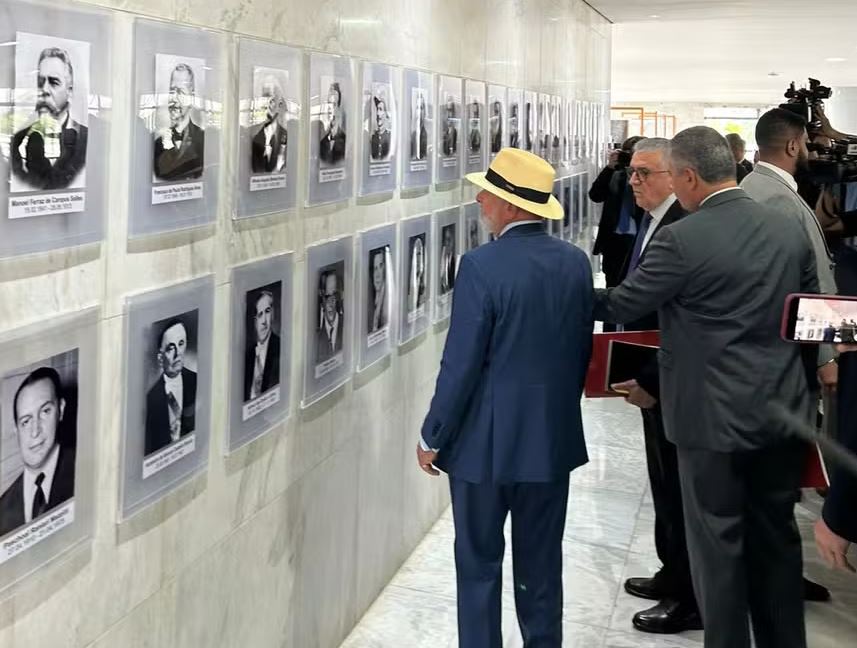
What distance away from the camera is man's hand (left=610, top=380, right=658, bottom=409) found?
346 centimetres

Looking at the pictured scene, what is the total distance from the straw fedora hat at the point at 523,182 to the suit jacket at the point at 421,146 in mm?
976

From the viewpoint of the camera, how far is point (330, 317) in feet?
10.9

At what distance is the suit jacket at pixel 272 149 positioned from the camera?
105 inches

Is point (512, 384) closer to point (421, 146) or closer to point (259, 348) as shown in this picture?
point (259, 348)

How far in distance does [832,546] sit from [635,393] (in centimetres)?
146

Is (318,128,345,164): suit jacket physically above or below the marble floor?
above

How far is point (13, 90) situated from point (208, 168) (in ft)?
2.42

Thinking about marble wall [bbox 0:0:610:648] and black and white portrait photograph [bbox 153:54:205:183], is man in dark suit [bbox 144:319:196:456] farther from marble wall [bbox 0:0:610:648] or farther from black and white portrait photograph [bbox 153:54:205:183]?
black and white portrait photograph [bbox 153:54:205:183]

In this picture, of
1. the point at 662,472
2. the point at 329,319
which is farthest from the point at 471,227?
the point at 329,319

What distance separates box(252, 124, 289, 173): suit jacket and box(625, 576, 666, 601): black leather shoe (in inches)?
98.2

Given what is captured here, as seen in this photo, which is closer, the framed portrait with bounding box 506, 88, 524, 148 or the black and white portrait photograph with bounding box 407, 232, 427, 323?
the black and white portrait photograph with bounding box 407, 232, 427, 323

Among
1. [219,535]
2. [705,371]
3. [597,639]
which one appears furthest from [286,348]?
[597,639]

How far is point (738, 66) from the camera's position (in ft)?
57.6

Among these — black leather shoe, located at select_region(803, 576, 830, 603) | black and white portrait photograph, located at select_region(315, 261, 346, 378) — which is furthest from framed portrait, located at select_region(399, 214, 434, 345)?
black leather shoe, located at select_region(803, 576, 830, 603)
